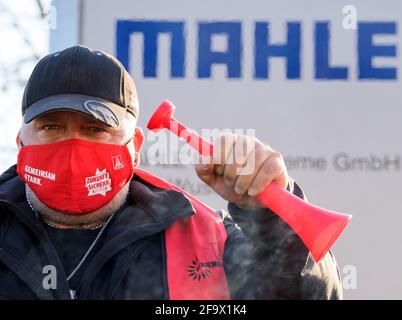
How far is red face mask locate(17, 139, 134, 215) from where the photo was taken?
6.14 feet

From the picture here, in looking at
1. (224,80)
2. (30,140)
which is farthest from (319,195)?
(30,140)

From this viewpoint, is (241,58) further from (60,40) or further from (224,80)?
(60,40)

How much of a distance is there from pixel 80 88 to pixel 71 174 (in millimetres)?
290

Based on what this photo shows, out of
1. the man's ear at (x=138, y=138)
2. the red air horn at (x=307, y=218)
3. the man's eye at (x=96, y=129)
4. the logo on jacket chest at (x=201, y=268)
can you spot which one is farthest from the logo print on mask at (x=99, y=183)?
the red air horn at (x=307, y=218)

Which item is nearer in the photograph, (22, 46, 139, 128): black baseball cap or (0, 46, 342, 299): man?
(0, 46, 342, 299): man

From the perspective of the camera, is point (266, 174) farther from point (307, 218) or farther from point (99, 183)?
point (99, 183)

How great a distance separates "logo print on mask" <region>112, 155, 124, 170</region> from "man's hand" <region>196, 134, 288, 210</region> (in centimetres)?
55

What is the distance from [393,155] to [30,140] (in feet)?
6.22

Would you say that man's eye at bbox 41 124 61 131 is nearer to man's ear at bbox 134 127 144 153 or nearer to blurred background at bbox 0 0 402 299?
man's ear at bbox 134 127 144 153

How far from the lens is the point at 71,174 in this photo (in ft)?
6.15

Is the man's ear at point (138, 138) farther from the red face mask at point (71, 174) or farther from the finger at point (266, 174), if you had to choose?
the finger at point (266, 174)

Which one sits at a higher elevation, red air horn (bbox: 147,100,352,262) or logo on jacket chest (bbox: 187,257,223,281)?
red air horn (bbox: 147,100,352,262)

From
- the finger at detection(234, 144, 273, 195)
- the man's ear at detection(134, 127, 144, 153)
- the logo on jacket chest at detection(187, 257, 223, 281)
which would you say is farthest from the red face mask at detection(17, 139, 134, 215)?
the finger at detection(234, 144, 273, 195)

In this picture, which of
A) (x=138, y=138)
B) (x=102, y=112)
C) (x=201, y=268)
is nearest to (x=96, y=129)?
(x=102, y=112)
